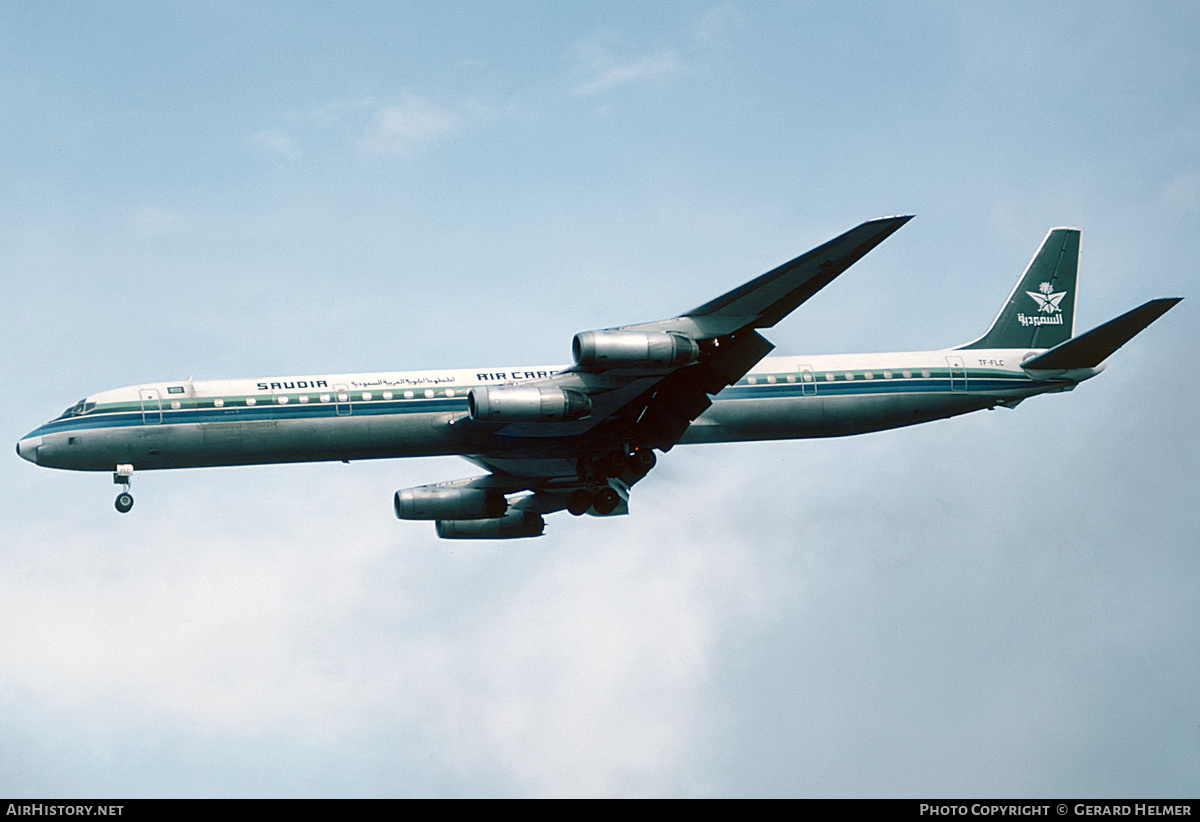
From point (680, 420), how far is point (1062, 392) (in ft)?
47.1

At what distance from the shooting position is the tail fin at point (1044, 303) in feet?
156

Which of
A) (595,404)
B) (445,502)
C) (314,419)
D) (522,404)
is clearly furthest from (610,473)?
(314,419)

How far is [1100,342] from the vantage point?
4306 centimetres

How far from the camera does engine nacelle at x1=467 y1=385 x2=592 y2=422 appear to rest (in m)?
37.0

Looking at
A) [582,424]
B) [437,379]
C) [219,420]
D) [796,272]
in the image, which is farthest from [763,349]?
[219,420]

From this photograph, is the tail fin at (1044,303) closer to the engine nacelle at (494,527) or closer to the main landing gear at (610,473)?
the main landing gear at (610,473)

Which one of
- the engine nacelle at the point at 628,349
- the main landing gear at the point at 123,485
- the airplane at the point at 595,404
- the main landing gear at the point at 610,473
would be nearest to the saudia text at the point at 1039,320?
the airplane at the point at 595,404

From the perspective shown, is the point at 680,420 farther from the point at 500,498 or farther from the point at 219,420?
the point at 219,420

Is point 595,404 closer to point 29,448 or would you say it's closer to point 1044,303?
point 29,448

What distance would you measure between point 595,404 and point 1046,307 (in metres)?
19.2

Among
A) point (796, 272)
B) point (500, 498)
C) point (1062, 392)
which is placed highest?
point (796, 272)

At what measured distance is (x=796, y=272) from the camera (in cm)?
3578

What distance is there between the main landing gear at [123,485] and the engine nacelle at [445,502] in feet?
31.7
